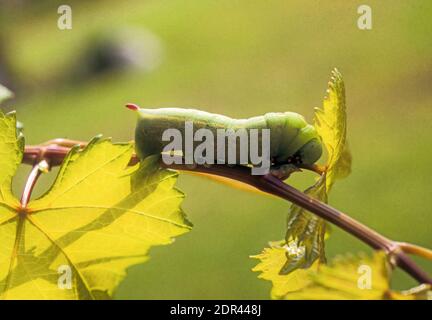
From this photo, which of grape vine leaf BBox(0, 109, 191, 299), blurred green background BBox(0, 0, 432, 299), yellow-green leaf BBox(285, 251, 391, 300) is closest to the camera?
yellow-green leaf BBox(285, 251, 391, 300)

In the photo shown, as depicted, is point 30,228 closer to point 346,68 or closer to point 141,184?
point 141,184

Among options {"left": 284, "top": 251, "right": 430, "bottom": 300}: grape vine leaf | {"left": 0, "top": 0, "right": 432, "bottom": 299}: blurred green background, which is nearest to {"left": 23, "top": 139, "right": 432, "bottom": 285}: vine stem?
{"left": 284, "top": 251, "right": 430, "bottom": 300}: grape vine leaf


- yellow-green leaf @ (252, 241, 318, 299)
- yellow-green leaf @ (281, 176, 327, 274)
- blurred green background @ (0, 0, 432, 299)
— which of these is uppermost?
blurred green background @ (0, 0, 432, 299)

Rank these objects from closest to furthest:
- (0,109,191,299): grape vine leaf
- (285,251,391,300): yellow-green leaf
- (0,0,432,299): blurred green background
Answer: (285,251,391,300): yellow-green leaf → (0,109,191,299): grape vine leaf → (0,0,432,299): blurred green background

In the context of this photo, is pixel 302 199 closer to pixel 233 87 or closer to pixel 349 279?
pixel 349 279

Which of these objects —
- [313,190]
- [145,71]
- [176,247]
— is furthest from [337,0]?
[313,190]

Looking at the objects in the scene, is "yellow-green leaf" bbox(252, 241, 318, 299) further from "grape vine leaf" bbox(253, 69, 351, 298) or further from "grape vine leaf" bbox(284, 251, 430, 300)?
"grape vine leaf" bbox(284, 251, 430, 300)
